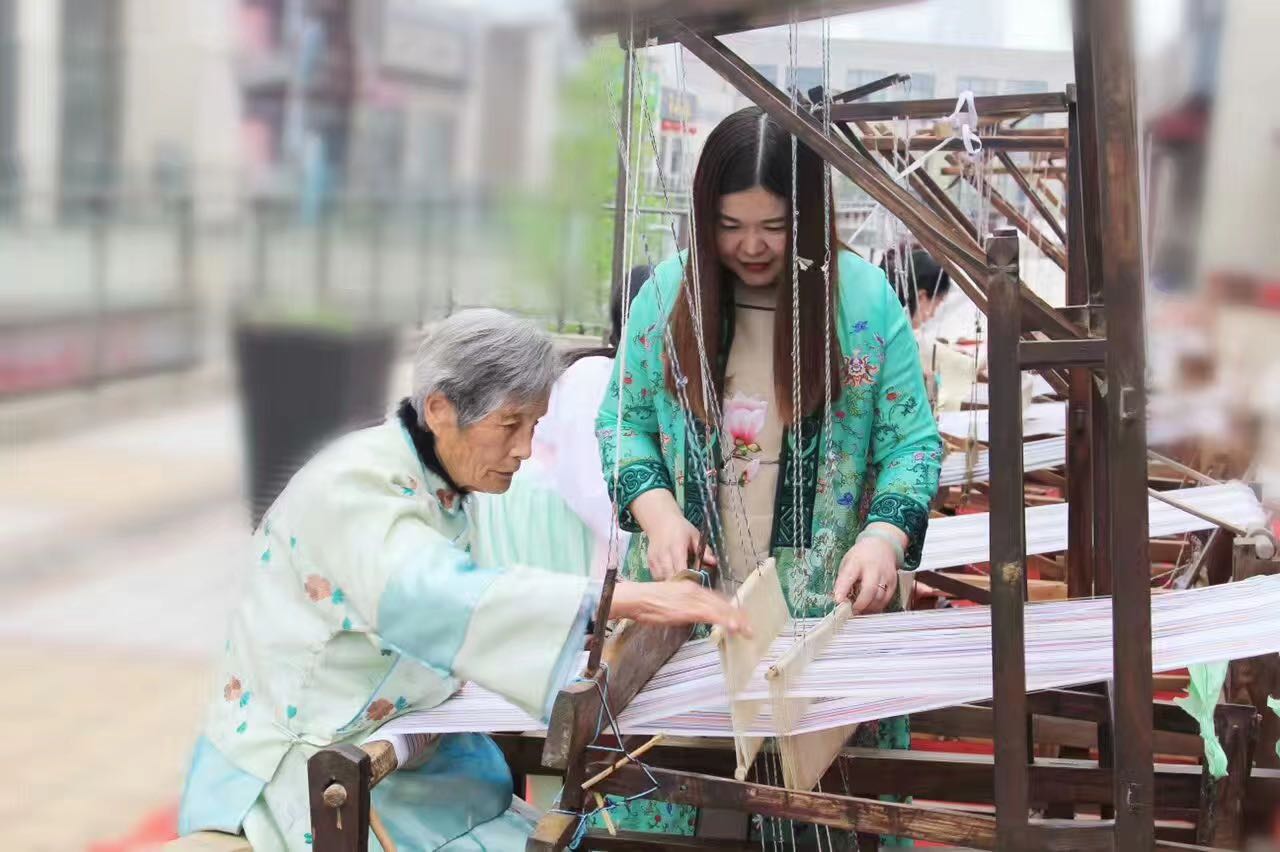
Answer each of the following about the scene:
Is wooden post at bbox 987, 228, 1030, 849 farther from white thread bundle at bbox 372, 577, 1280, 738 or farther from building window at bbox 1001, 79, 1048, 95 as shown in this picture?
building window at bbox 1001, 79, 1048, 95

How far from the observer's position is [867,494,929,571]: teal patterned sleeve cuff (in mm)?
1915

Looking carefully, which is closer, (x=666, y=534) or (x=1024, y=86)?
(x=666, y=534)

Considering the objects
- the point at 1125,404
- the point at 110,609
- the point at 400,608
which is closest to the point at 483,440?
the point at 400,608

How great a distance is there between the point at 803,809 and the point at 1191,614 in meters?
0.63

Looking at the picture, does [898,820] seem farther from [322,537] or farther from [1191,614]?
[322,537]

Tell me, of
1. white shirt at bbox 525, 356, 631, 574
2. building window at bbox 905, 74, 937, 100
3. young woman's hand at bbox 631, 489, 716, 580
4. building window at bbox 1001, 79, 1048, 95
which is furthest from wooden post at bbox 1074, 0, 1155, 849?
building window at bbox 905, 74, 937, 100

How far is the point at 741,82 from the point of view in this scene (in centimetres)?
150

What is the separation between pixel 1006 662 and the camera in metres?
1.36

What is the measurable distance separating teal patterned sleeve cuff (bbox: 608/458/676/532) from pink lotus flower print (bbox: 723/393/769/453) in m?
0.12

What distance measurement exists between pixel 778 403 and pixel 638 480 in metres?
0.25

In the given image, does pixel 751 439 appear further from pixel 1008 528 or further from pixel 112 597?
pixel 112 597

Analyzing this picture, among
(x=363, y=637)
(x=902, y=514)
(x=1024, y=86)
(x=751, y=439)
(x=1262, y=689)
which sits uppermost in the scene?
(x=1024, y=86)

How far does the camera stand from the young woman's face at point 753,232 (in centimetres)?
187

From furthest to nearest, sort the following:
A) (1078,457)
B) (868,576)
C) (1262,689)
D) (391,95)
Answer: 1. (1078,457)
2. (1262,689)
3. (868,576)
4. (391,95)
